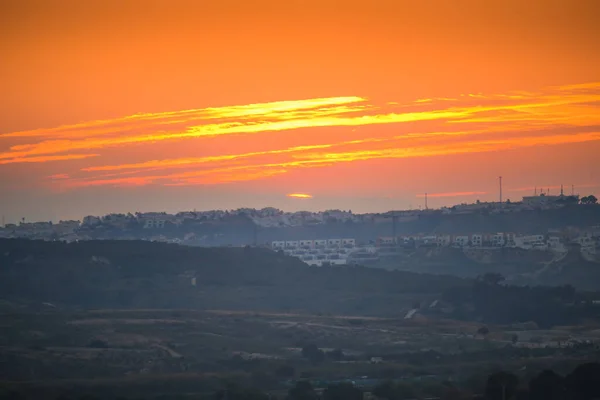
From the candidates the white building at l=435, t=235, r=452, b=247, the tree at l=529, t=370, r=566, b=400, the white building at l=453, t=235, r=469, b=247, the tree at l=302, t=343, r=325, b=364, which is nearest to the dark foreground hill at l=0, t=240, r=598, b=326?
the tree at l=302, t=343, r=325, b=364

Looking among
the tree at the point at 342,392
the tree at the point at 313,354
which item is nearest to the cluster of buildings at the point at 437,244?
the tree at the point at 313,354

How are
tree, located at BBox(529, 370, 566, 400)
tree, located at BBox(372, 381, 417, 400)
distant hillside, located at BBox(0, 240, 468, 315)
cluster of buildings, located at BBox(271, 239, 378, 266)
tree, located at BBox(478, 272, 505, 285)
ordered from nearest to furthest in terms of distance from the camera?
1. tree, located at BBox(529, 370, 566, 400)
2. tree, located at BBox(372, 381, 417, 400)
3. distant hillside, located at BBox(0, 240, 468, 315)
4. tree, located at BBox(478, 272, 505, 285)
5. cluster of buildings, located at BBox(271, 239, 378, 266)

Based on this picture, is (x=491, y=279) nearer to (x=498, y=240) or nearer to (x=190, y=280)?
(x=190, y=280)

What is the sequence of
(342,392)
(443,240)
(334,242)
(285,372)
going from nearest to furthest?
(342,392), (285,372), (443,240), (334,242)

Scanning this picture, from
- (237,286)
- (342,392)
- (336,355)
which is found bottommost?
(342,392)

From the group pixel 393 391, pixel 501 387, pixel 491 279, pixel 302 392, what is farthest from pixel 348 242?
pixel 501 387

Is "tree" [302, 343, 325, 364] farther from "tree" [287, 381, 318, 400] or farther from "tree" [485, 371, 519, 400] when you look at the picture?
"tree" [485, 371, 519, 400]

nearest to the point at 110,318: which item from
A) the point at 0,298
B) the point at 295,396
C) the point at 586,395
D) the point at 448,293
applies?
the point at 0,298
